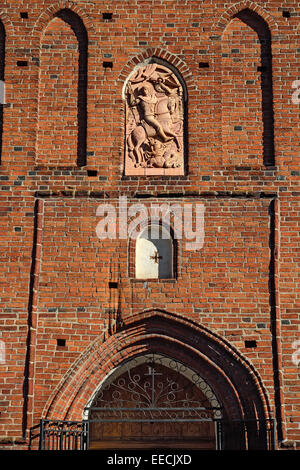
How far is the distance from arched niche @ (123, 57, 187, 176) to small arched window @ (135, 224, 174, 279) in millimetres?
738

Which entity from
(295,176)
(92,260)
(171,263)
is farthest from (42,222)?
(295,176)

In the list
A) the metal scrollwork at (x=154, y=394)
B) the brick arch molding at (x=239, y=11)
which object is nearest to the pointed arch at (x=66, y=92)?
the brick arch molding at (x=239, y=11)

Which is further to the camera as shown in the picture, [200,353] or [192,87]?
[192,87]

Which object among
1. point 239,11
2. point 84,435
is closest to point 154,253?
point 84,435

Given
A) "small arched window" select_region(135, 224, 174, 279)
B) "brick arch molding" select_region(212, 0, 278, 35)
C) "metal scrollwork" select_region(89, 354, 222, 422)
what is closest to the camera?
"small arched window" select_region(135, 224, 174, 279)

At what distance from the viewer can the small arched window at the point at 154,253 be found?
836cm

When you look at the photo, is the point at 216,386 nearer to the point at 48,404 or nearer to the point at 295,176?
the point at 48,404

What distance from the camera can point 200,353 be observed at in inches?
313

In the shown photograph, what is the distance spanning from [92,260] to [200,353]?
1.62m

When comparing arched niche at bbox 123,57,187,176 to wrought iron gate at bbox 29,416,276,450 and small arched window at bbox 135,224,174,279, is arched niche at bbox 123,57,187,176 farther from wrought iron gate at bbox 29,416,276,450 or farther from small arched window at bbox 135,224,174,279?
wrought iron gate at bbox 29,416,276,450

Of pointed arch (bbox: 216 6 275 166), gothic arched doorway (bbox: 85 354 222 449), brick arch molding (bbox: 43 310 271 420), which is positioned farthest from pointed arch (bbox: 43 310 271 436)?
pointed arch (bbox: 216 6 275 166)

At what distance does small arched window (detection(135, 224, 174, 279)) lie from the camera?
8.36 metres

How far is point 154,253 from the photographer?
8430 millimetres

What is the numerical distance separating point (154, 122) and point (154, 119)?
0.14 ft
